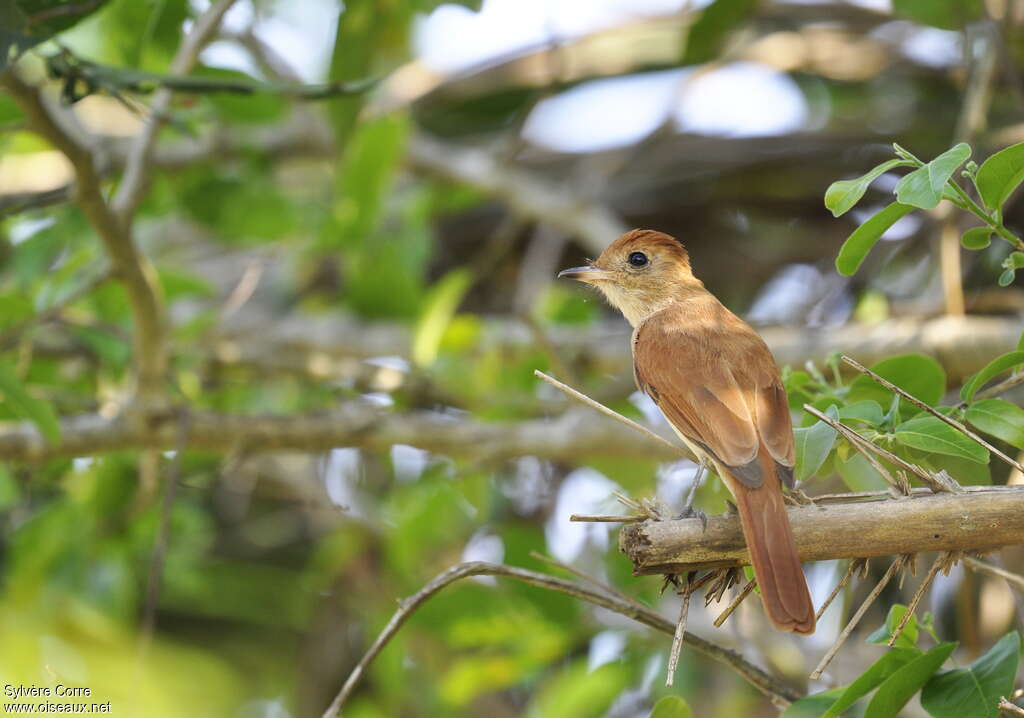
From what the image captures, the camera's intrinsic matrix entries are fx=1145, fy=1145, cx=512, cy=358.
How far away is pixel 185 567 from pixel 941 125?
4.19 metres

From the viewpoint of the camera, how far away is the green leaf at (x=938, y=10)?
4.47m

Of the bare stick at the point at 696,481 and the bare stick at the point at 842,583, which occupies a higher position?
the bare stick at the point at 842,583

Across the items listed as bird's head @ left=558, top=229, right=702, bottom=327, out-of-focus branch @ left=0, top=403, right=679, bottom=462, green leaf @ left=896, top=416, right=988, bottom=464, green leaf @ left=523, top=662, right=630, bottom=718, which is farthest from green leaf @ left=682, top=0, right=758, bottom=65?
green leaf @ left=896, top=416, right=988, bottom=464

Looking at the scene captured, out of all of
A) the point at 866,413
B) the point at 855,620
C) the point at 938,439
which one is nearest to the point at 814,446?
the point at 866,413

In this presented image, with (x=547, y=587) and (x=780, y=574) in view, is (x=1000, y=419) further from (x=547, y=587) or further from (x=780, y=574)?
(x=547, y=587)

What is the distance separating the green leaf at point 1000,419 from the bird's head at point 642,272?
1741 millimetres

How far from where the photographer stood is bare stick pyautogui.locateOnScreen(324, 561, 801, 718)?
221 centimetres

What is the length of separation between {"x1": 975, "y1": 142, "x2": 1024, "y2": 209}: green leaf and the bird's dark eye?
1937 mm

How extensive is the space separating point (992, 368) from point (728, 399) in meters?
0.77

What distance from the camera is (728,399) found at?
2.78 meters

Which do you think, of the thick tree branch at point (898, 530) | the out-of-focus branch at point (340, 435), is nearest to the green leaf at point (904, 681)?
the thick tree branch at point (898, 530)

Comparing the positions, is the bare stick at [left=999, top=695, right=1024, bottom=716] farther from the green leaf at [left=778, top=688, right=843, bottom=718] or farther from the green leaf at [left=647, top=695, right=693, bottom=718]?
the green leaf at [left=647, top=695, right=693, bottom=718]

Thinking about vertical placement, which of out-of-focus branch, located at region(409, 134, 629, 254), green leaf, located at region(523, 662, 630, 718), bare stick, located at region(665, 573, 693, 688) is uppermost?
bare stick, located at region(665, 573, 693, 688)

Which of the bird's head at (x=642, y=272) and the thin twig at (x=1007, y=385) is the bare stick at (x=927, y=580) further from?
the bird's head at (x=642, y=272)
